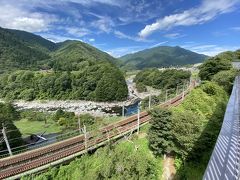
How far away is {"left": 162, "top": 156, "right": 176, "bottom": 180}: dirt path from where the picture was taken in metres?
13.1

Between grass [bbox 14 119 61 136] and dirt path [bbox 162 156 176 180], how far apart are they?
2621cm

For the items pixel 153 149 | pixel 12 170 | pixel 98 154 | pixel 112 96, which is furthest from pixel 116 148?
pixel 112 96

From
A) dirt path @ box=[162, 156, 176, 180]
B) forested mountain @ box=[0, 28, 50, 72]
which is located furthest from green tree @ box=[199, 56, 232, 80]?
forested mountain @ box=[0, 28, 50, 72]

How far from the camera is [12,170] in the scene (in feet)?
36.0

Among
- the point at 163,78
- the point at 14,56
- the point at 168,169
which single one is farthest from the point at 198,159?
Result: the point at 14,56

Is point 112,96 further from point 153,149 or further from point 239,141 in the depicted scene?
point 239,141

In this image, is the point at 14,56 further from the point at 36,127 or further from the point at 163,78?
the point at 36,127

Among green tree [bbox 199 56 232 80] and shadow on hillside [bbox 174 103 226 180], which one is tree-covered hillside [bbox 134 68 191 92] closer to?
green tree [bbox 199 56 232 80]

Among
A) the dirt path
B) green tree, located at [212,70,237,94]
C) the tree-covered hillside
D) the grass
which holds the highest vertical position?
green tree, located at [212,70,237,94]

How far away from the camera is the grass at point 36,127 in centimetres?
3819

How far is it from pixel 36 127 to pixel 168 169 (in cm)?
3230

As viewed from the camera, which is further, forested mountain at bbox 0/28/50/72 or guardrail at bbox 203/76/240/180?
forested mountain at bbox 0/28/50/72

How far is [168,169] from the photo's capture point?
44.4ft

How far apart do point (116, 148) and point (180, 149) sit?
3.44 m
